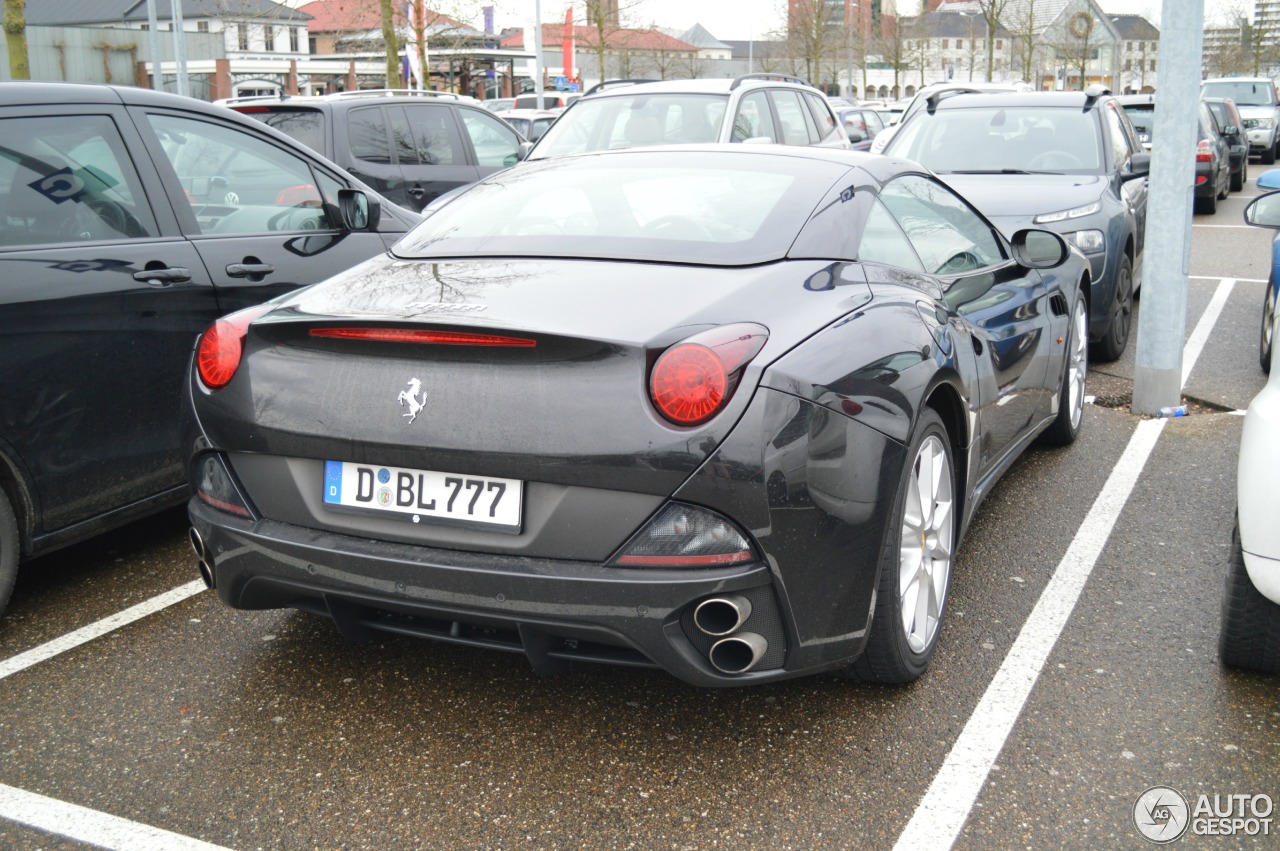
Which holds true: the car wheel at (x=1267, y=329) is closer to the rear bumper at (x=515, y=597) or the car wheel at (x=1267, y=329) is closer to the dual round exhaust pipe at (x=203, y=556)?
the rear bumper at (x=515, y=597)

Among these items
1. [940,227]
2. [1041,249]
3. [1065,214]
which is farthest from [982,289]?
[1065,214]

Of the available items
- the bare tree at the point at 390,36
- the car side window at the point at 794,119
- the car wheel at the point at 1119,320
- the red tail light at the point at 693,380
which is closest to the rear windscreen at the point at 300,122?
the car side window at the point at 794,119

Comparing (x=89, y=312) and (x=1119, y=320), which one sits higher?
(x=89, y=312)

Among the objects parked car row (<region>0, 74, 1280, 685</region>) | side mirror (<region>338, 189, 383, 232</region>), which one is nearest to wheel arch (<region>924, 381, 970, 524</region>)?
parked car row (<region>0, 74, 1280, 685</region>)

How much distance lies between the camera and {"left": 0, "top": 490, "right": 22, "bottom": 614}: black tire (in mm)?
3619

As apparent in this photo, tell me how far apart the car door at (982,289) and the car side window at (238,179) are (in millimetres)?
2443

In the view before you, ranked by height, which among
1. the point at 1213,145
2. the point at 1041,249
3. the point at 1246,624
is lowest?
the point at 1246,624

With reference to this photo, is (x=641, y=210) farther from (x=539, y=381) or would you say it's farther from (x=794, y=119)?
(x=794, y=119)

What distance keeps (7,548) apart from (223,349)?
117 cm

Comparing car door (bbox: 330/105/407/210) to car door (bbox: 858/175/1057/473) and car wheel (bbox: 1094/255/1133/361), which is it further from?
car door (bbox: 858/175/1057/473)

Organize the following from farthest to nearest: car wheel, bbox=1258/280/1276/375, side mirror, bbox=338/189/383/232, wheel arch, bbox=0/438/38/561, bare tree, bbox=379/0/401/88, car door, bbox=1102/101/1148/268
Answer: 1. bare tree, bbox=379/0/401/88
2. car door, bbox=1102/101/1148/268
3. car wheel, bbox=1258/280/1276/375
4. side mirror, bbox=338/189/383/232
5. wheel arch, bbox=0/438/38/561

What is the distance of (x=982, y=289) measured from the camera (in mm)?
4055

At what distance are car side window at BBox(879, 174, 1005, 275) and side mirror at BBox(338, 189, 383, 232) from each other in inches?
88.0

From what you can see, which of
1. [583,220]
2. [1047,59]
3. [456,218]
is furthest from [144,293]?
[1047,59]
